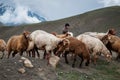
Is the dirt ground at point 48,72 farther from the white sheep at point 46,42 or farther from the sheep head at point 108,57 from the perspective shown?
the sheep head at point 108,57

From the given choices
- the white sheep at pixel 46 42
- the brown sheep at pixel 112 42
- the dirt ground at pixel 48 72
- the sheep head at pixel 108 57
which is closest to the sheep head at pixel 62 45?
the white sheep at pixel 46 42

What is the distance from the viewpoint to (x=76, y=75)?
17250 mm

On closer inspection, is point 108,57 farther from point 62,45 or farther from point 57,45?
point 57,45

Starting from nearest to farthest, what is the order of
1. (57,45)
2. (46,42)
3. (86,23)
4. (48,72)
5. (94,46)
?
(48,72) → (46,42) → (57,45) → (94,46) → (86,23)

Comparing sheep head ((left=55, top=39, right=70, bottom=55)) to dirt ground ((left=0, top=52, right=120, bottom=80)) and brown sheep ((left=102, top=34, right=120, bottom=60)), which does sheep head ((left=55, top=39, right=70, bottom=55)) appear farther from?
brown sheep ((left=102, top=34, right=120, bottom=60))

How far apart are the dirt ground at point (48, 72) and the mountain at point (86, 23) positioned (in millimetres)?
48762

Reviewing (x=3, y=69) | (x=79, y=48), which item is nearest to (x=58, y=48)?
(x=79, y=48)

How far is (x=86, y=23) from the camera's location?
82188 millimetres

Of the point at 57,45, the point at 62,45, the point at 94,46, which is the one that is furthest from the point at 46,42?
the point at 94,46

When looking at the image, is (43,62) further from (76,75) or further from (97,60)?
(97,60)

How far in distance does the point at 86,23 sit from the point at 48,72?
66.5 metres

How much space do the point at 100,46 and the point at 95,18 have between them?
62052 millimetres

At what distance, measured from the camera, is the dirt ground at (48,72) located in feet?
50.3

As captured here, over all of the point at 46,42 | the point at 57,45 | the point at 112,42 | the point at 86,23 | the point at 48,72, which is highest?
the point at 86,23
